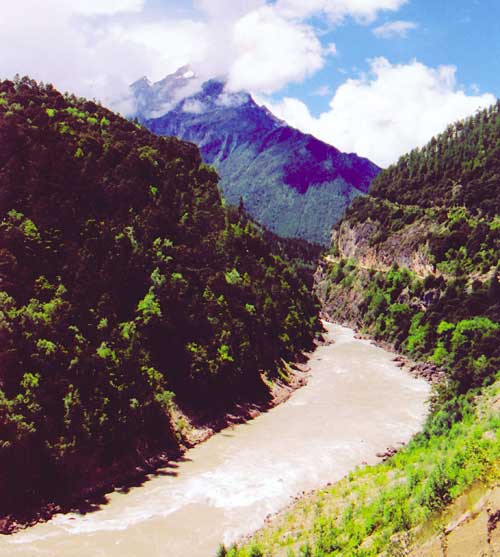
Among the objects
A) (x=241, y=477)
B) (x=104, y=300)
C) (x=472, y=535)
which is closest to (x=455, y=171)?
(x=104, y=300)

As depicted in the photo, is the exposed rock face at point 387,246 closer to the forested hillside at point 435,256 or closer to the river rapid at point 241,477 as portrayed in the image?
the forested hillside at point 435,256

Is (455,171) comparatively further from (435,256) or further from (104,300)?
(104,300)

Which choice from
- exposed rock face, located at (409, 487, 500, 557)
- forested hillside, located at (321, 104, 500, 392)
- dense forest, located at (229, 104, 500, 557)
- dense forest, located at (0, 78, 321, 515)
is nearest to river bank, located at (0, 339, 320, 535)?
dense forest, located at (0, 78, 321, 515)

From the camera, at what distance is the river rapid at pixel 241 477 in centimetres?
2864

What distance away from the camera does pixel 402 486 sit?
25.2 metres

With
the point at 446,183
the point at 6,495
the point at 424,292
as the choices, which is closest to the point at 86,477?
the point at 6,495

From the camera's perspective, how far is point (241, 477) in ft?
123

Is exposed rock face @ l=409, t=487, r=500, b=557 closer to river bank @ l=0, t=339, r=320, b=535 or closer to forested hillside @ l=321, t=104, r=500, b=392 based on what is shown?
river bank @ l=0, t=339, r=320, b=535

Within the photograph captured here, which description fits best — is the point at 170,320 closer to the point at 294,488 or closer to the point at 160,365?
the point at 160,365

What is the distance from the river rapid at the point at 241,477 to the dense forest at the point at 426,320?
3.74 meters

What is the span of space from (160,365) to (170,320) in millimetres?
4615

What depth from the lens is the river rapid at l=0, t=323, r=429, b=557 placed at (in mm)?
28641

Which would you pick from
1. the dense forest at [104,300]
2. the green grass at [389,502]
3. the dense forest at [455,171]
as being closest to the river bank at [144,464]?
the dense forest at [104,300]

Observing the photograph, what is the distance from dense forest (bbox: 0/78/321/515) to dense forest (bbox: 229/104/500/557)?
14910 millimetres
